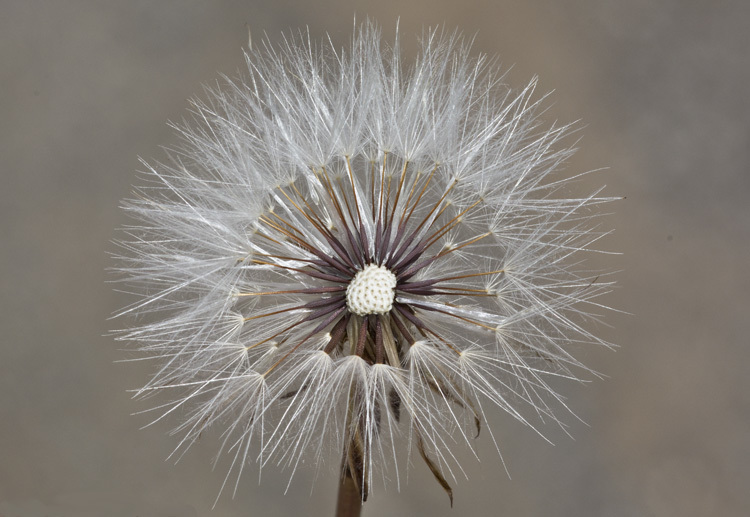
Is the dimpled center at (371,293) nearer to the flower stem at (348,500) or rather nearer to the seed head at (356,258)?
the seed head at (356,258)

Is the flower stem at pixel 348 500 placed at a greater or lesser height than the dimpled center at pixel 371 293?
lesser

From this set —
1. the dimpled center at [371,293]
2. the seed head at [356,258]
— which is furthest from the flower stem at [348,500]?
the dimpled center at [371,293]

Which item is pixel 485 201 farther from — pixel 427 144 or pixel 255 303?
pixel 255 303

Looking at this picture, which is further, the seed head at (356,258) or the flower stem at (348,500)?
the flower stem at (348,500)

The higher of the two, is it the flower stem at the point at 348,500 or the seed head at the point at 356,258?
the seed head at the point at 356,258

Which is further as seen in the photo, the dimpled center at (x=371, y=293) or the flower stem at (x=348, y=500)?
the flower stem at (x=348, y=500)

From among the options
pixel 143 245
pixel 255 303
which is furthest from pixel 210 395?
pixel 143 245

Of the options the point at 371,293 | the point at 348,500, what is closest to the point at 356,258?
the point at 371,293
